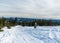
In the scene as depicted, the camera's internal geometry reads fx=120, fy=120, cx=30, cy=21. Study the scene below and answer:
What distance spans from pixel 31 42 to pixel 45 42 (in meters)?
0.55

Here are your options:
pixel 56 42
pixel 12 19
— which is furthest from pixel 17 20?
pixel 56 42

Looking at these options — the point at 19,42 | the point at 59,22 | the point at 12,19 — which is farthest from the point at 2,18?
the point at 19,42

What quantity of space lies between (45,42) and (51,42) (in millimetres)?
242

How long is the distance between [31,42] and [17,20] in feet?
37.5

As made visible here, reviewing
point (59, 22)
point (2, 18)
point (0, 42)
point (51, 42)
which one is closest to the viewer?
point (0, 42)

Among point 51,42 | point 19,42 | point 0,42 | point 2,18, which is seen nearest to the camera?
point 0,42

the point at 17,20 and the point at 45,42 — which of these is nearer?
the point at 45,42

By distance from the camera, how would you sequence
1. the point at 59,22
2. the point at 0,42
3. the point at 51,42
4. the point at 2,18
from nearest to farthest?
the point at 0,42
the point at 51,42
the point at 2,18
the point at 59,22

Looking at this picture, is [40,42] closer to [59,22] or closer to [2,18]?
[2,18]

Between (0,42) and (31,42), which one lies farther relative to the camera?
(31,42)

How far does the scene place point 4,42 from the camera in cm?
388

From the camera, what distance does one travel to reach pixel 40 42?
170 inches

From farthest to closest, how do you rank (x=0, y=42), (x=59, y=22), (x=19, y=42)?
→ (x=59, y=22)
(x=19, y=42)
(x=0, y=42)

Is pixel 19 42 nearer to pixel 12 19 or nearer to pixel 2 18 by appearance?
pixel 2 18
